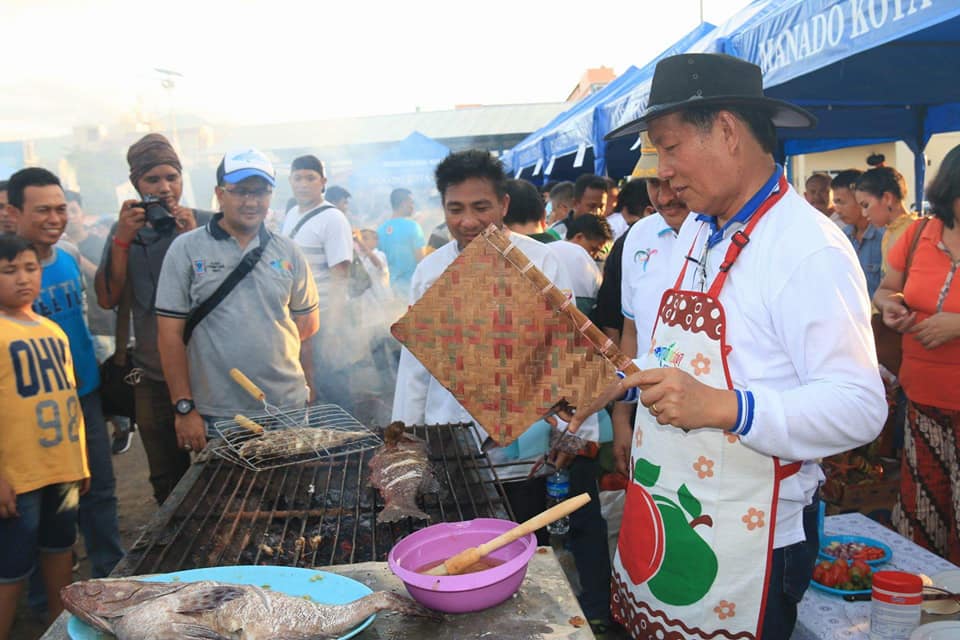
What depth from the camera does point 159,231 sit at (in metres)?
4.25

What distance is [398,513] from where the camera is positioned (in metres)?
2.16

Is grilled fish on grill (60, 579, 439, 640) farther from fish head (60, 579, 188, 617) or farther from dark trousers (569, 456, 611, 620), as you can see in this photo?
dark trousers (569, 456, 611, 620)

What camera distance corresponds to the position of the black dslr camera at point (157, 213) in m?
4.14

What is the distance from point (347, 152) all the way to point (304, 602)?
29.9 ft

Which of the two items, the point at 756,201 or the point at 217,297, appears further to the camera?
the point at 217,297

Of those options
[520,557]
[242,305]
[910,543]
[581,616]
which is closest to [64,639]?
[520,557]

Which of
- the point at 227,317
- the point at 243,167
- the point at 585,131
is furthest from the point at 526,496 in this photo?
the point at 585,131

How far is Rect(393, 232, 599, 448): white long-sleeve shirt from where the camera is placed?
10.6 feet

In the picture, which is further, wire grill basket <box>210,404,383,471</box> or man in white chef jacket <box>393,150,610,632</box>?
man in white chef jacket <box>393,150,610,632</box>

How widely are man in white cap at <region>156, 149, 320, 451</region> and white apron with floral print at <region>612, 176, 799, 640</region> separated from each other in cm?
241

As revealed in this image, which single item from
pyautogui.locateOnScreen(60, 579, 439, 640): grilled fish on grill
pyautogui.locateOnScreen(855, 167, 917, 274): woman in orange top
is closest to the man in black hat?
pyautogui.locateOnScreen(60, 579, 439, 640): grilled fish on grill

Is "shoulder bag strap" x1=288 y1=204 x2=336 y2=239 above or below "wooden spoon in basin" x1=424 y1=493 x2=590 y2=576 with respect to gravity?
above

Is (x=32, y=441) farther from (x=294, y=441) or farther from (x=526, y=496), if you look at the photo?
(x=526, y=496)

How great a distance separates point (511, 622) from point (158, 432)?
3.42 meters
